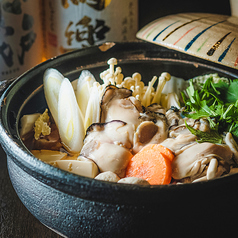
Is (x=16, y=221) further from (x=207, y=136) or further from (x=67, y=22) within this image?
(x=67, y=22)

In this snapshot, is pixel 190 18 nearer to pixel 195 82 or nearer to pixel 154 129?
pixel 195 82

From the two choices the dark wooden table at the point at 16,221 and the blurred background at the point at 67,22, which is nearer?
the dark wooden table at the point at 16,221

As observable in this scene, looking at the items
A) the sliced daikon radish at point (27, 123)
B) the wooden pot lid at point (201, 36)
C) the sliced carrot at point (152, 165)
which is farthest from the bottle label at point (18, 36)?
the sliced carrot at point (152, 165)

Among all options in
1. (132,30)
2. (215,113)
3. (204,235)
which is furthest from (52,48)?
(204,235)

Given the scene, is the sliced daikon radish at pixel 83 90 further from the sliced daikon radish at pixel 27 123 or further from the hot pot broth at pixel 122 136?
the sliced daikon radish at pixel 27 123

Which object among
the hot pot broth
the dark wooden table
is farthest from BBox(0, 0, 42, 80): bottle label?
the dark wooden table

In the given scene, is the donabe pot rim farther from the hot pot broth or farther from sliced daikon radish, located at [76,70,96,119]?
sliced daikon radish, located at [76,70,96,119]
